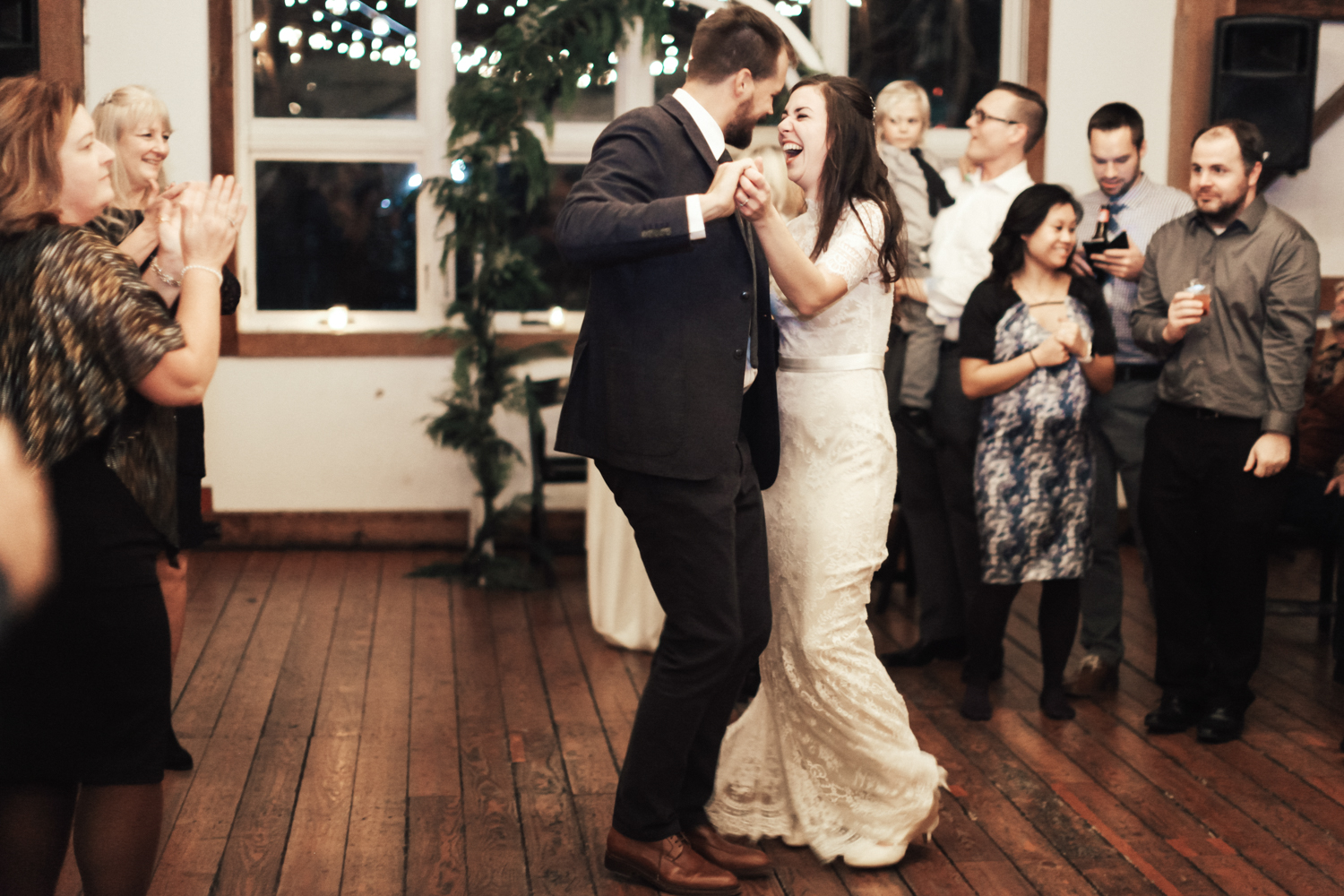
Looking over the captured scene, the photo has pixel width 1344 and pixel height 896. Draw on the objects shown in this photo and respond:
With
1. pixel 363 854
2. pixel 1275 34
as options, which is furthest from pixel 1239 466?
pixel 1275 34

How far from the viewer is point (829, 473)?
8.57 feet

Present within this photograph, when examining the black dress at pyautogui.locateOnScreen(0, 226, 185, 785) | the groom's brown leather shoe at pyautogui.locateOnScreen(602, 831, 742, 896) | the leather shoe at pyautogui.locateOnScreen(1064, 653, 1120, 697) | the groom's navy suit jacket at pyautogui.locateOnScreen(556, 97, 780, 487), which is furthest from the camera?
the leather shoe at pyautogui.locateOnScreen(1064, 653, 1120, 697)

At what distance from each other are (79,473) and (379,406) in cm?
398

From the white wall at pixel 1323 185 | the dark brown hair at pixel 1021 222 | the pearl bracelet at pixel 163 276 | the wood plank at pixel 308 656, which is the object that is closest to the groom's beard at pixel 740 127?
the pearl bracelet at pixel 163 276

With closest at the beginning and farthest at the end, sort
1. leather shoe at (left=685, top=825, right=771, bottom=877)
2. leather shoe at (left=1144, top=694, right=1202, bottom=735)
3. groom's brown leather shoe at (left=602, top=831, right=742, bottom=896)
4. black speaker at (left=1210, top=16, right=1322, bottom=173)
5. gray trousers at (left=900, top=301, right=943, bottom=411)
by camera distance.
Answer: groom's brown leather shoe at (left=602, top=831, right=742, bottom=896) < leather shoe at (left=685, top=825, right=771, bottom=877) < leather shoe at (left=1144, top=694, right=1202, bottom=735) < gray trousers at (left=900, top=301, right=943, bottom=411) < black speaker at (left=1210, top=16, right=1322, bottom=173)

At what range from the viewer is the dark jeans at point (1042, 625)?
352 centimetres

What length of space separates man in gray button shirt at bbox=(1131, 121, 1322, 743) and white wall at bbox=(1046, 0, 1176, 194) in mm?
2529

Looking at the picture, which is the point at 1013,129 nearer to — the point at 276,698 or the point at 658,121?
the point at 658,121

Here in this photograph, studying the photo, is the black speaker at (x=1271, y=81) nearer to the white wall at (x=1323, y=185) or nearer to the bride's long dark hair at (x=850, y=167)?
the white wall at (x=1323, y=185)

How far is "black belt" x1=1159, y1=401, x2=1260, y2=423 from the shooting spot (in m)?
3.31

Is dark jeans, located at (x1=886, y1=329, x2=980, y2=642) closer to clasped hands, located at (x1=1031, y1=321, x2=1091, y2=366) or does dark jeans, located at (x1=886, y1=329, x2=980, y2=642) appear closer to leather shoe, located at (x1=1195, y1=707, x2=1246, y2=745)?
clasped hands, located at (x1=1031, y1=321, x2=1091, y2=366)

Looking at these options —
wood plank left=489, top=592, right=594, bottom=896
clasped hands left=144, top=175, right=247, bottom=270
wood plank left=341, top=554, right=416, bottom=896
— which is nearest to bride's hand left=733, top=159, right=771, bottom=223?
clasped hands left=144, top=175, right=247, bottom=270

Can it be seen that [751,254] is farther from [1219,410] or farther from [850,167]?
Answer: [1219,410]

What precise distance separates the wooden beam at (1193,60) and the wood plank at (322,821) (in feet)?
14.9
